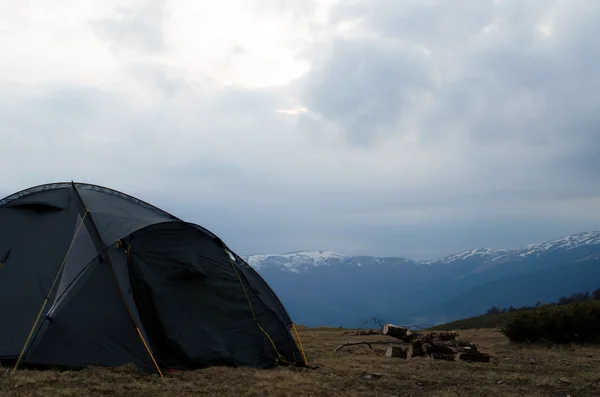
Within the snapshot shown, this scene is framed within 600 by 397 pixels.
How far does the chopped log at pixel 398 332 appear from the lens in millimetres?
17047

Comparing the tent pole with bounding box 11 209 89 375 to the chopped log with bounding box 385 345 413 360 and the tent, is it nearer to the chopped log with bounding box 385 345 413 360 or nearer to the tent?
the tent

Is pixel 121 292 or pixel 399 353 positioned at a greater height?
pixel 121 292

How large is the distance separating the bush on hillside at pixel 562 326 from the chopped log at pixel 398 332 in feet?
13.7

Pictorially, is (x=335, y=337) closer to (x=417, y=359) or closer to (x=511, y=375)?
(x=417, y=359)

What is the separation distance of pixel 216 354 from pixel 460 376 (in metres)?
5.40

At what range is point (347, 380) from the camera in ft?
34.5

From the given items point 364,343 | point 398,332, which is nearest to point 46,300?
point 364,343

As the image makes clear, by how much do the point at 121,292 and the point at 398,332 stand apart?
390 inches

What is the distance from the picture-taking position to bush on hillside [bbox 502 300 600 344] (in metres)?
18.0

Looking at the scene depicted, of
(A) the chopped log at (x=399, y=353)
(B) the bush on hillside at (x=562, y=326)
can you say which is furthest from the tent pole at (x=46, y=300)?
(B) the bush on hillside at (x=562, y=326)

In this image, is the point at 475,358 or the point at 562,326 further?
the point at 562,326

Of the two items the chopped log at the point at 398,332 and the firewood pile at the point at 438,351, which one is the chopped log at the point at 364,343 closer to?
the firewood pile at the point at 438,351

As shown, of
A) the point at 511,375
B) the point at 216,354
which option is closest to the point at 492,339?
the point at 511,375

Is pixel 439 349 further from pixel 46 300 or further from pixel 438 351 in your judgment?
pixel 46 300
